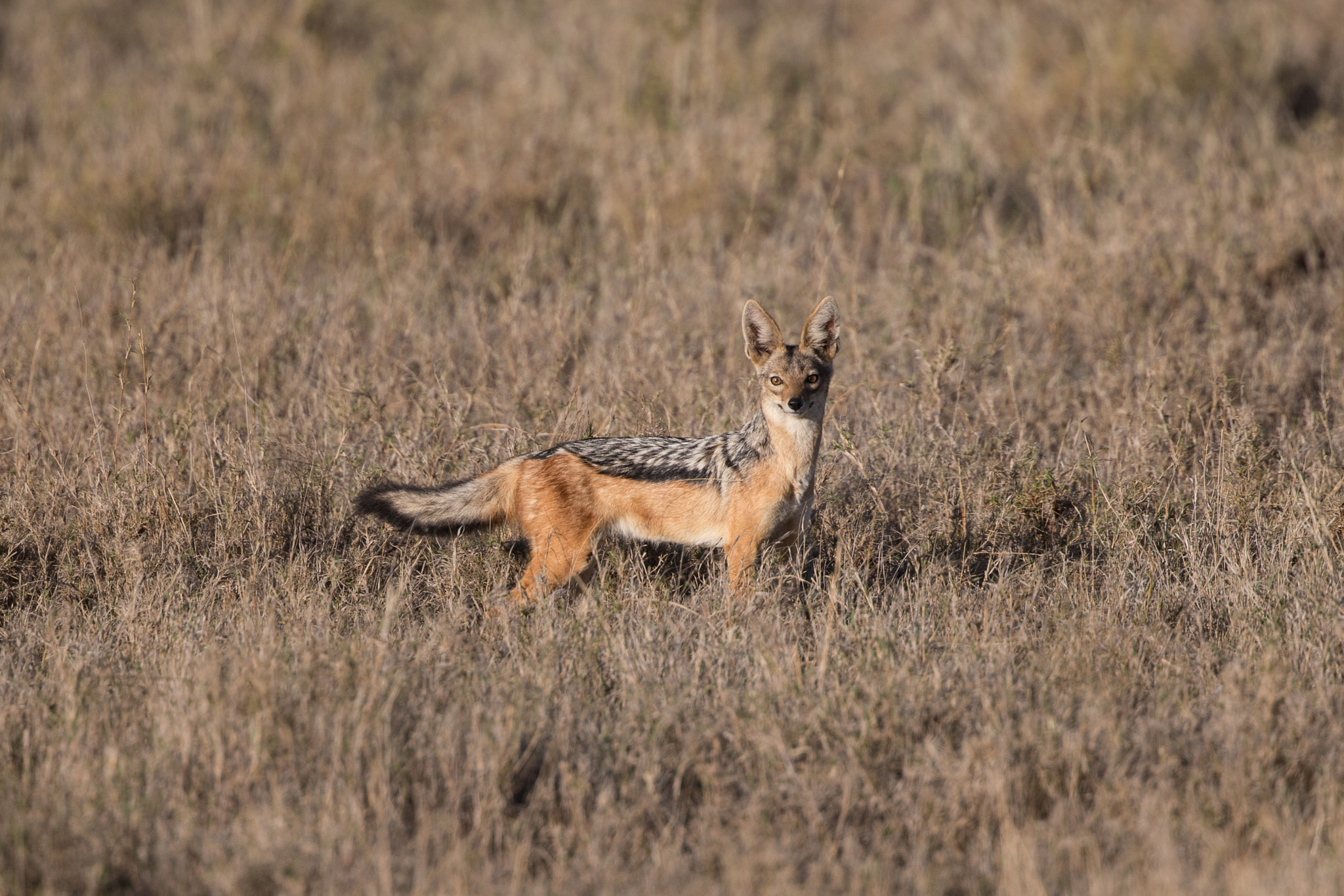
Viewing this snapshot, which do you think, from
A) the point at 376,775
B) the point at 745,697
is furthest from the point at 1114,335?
the point at 376,775

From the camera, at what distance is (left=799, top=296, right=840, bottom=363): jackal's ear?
5.34m

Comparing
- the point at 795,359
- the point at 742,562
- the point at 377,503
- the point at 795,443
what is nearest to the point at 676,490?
the point at 742,562

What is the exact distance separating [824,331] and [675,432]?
1462mm

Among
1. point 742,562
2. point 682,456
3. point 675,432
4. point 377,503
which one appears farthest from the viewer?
point 675,432

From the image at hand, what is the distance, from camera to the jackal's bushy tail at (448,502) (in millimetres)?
5312

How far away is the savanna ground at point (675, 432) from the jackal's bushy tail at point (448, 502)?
236 millimetres

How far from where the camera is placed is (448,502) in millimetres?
5359

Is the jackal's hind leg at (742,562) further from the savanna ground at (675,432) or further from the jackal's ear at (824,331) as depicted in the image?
the jackal's ear at (824,331)

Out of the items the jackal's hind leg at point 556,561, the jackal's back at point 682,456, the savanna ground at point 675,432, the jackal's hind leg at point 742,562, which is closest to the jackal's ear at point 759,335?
the jackal's back at point 682,456

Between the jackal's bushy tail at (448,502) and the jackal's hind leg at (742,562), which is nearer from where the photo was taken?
the jackal's hind leg at (742,562)

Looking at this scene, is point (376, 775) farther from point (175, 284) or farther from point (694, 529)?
point (175, 284)

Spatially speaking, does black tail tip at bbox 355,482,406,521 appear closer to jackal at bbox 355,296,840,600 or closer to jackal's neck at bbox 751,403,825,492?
jackal at bbox 355,296,840,600

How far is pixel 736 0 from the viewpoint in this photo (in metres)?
15.1

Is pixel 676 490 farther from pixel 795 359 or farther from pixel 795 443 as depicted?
pixel 795 359
